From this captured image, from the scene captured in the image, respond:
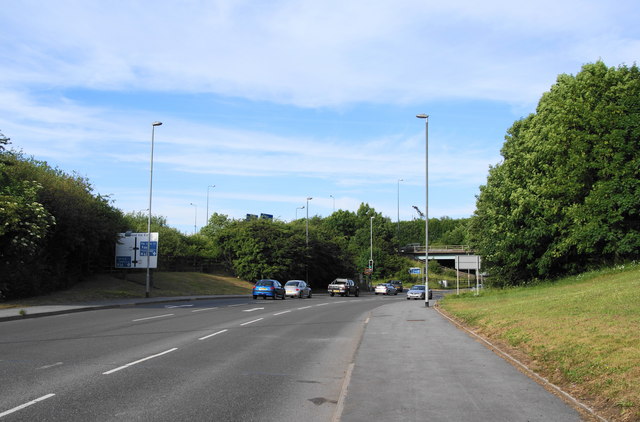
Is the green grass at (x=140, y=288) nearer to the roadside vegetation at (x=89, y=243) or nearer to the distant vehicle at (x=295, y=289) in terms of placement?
the roadside vegetation at (x=89, y=243)

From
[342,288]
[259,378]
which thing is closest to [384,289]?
[342,288]

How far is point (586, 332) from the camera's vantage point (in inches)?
440

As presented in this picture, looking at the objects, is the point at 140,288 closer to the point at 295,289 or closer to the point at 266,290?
the point at 266,290

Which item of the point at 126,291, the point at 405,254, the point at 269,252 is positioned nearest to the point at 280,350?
the point at 126,291

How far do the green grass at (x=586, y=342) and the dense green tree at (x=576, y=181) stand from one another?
52.6ft

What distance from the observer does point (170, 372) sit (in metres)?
9.51

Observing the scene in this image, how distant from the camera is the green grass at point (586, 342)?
721 cm

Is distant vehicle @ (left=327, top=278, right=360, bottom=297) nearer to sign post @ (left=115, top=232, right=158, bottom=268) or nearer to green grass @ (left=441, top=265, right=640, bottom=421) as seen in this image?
sign post @ (left=115, top=232, right=158, bottom=268)

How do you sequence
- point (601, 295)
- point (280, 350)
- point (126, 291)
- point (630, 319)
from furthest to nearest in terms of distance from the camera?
point (126, 291) → point (601, 295) → point (280, 350) → point (630, 319)

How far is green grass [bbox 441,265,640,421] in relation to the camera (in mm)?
7207

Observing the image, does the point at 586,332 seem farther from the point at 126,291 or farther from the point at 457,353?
the point at 126,291

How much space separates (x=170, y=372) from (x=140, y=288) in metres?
32.2

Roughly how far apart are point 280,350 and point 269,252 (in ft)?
154

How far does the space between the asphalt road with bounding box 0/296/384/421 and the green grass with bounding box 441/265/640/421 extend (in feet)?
11.5
